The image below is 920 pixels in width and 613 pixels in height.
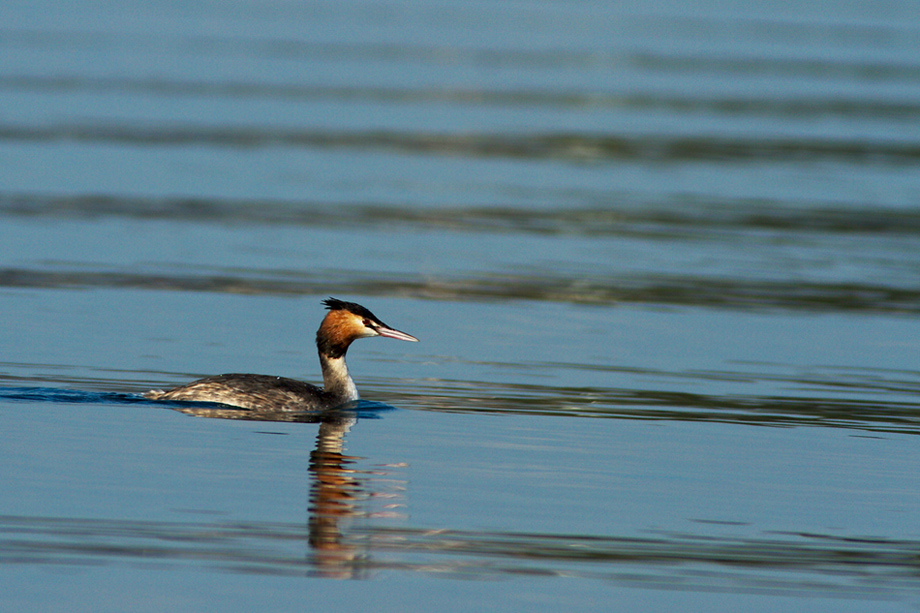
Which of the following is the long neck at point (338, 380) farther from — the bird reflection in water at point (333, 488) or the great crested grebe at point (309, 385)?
the bird reflection in water at point (333, 488)

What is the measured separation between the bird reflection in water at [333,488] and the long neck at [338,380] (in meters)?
0.14

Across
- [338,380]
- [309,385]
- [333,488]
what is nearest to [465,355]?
[338,380]

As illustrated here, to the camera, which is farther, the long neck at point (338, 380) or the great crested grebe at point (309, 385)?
the long neck at point (338, 380)

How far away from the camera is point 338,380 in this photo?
15.5 m

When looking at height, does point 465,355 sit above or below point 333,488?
above

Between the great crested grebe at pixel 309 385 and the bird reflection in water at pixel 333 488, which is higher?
the great crested grebe at pixel 309 385

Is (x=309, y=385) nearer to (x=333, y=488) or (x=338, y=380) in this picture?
(x=338, y=380)

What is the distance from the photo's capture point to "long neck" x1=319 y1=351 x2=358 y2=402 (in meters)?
15.5

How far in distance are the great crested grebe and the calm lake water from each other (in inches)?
12.0

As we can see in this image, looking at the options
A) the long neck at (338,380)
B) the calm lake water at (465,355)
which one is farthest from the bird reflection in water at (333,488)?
A: the long neck at (338,380)

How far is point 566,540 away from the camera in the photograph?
10.9 m

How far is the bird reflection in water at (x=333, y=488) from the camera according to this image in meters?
10.3

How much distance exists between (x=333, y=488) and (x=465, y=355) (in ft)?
20.3

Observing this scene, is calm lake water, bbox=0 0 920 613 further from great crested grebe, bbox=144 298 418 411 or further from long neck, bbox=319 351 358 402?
long neck, bbox=319 351 358 402
